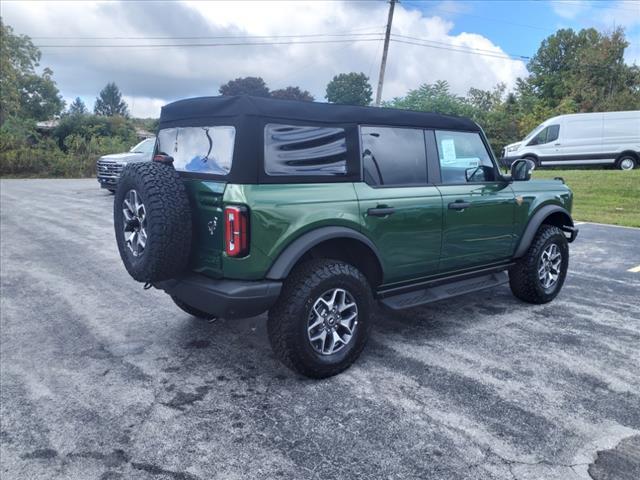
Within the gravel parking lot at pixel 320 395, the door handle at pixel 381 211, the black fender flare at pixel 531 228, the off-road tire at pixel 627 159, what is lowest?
the gravel parking lot at pixel 320 395

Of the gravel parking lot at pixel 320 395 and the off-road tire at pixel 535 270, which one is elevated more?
the off-road tire at pixel 535 270

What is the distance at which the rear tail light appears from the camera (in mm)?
2801

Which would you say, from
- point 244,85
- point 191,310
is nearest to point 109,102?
point 244,85

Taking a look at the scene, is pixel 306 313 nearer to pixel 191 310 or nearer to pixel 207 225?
pixel 207 225

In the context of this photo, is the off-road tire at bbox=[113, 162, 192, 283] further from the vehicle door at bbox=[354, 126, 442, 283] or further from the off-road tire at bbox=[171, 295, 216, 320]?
the vehicle door at bbox=[354, 126, 442, 283]

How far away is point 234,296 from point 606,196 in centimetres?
1385

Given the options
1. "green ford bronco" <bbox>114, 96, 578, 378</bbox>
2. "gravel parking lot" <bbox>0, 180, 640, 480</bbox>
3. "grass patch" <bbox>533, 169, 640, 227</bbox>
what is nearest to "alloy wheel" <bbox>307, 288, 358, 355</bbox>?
"green ford bronco" <bbox>114, 96, 578, 378</bbox>

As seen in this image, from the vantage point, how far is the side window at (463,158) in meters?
4.04

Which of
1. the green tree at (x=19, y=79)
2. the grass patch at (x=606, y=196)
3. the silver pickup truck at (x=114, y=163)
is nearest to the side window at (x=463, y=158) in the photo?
the grass patch at (x=606, y=196)

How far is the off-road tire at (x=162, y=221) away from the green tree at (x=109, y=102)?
118m

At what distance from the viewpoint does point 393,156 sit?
368 centimetres

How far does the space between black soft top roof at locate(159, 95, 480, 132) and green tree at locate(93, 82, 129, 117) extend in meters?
118

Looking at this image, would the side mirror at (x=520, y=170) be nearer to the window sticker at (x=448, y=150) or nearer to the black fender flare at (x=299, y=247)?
the window sticker at (x=448, y=150)

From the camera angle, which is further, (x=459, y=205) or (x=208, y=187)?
(x=459, y=205)
